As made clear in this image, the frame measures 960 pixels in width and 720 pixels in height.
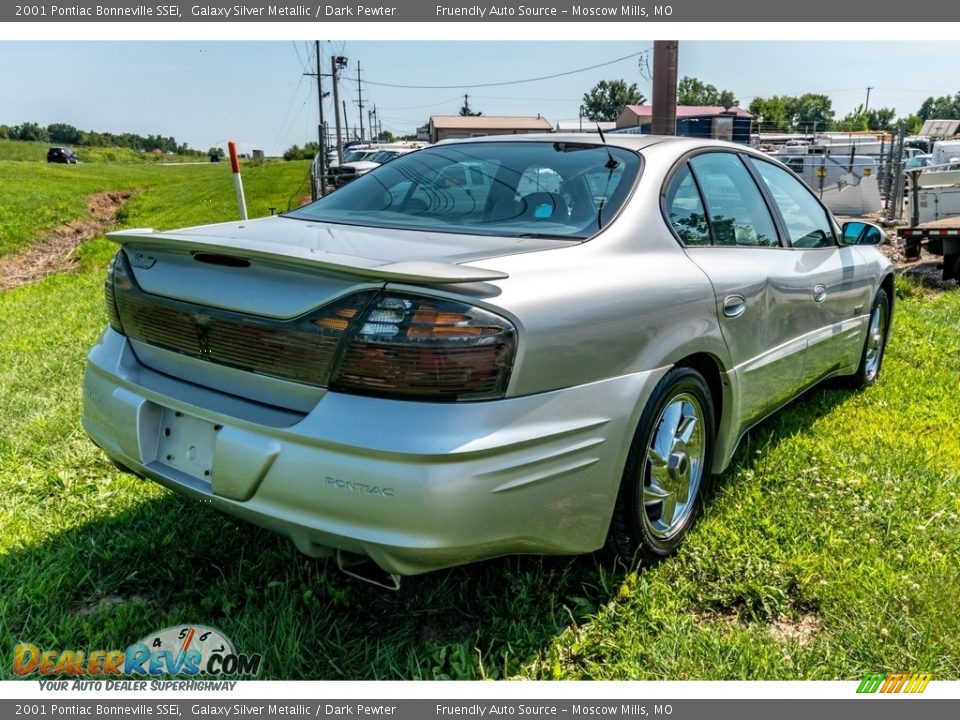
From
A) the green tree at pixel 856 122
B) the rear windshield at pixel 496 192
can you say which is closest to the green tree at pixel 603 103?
the green tree at pixel 856 122

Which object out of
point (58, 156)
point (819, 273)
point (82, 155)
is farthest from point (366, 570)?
point (82, 155)

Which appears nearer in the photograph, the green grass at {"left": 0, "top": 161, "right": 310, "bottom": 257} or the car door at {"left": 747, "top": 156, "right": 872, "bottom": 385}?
the car door at {"left": 747, "top": 156, "right": 872, "bottom": 385}

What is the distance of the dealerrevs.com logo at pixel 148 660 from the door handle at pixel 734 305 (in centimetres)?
205

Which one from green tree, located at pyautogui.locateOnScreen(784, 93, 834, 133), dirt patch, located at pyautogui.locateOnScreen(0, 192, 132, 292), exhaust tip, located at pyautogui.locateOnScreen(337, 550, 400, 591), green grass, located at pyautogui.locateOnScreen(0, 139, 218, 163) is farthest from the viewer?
green tree, located at pyautogui.locateOnScreen(784, 93, 834, 133)

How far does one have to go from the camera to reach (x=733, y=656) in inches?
93.7

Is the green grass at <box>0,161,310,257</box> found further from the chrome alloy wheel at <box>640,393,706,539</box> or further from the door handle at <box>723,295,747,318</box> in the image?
the chrome alloy wheel at <box>640,393,706,539</box>

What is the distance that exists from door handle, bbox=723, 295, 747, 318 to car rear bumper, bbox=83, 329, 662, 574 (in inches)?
26.6

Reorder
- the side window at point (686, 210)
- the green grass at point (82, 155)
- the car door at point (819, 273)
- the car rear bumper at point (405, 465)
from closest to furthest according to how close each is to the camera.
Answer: the car rear bumper at point (405, 465) → the side window at point (686, 210) → the car door at point (819, 273) → the green grass at point (82, 155)

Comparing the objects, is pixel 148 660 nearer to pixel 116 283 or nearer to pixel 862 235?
pixel 116 283

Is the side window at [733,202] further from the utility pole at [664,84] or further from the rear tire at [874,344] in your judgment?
the utility pole at [664,84]

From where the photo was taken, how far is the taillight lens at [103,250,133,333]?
272 centimetres

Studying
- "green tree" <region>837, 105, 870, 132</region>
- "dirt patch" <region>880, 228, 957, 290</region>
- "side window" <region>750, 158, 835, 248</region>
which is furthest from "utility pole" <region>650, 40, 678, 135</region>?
"green tree" <region>837, 105, 870, 132</region>

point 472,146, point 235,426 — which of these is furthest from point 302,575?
point 472,146

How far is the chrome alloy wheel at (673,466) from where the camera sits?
276 centimetres
